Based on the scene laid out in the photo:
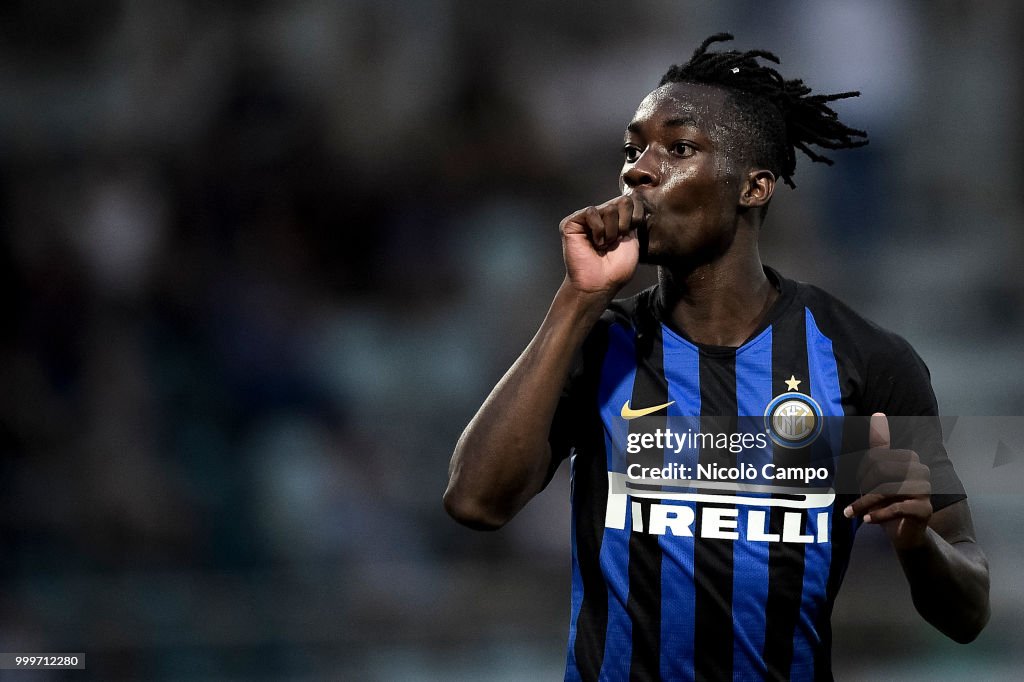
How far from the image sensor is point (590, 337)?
8.80 feet

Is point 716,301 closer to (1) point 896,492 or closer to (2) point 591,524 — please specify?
(2) point 591,524

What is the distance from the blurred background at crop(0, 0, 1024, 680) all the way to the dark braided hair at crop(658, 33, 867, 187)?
2389 millimetres

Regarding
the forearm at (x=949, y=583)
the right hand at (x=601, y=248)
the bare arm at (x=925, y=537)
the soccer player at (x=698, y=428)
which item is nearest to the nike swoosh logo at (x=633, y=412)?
the soccer player at (x=698, y=428)

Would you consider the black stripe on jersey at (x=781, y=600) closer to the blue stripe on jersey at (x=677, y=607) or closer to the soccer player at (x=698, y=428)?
the soccer player at (x=698, y=428)

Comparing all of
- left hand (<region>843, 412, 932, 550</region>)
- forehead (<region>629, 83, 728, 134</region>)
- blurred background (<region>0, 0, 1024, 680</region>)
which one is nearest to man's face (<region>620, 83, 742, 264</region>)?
forehead (<region>629, 83, 728, 134</region>)

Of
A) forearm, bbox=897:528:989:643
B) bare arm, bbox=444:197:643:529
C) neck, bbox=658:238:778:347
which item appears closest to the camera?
forearm, bbox=897:528:989:643

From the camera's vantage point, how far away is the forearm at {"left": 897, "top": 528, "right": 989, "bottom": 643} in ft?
7.39

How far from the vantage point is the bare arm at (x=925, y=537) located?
209 cm

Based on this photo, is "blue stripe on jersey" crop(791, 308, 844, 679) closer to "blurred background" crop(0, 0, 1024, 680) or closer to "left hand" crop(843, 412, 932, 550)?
"left hand" crop(843, 412, 932, 550)

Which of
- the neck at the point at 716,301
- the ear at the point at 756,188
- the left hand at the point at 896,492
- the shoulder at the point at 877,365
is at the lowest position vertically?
the left hand at the point at 896,492

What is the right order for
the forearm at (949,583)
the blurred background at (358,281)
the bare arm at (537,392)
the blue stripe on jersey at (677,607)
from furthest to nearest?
the blurred background at (358,281) < the blue stripe on jersey at (677,607) < the bare arm at (537,392) < the forearm at (949,583)

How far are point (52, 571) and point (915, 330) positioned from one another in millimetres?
4231

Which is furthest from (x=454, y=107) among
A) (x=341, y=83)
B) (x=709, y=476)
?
(x=709, y=476)

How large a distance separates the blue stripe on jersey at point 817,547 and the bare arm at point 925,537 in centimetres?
22
